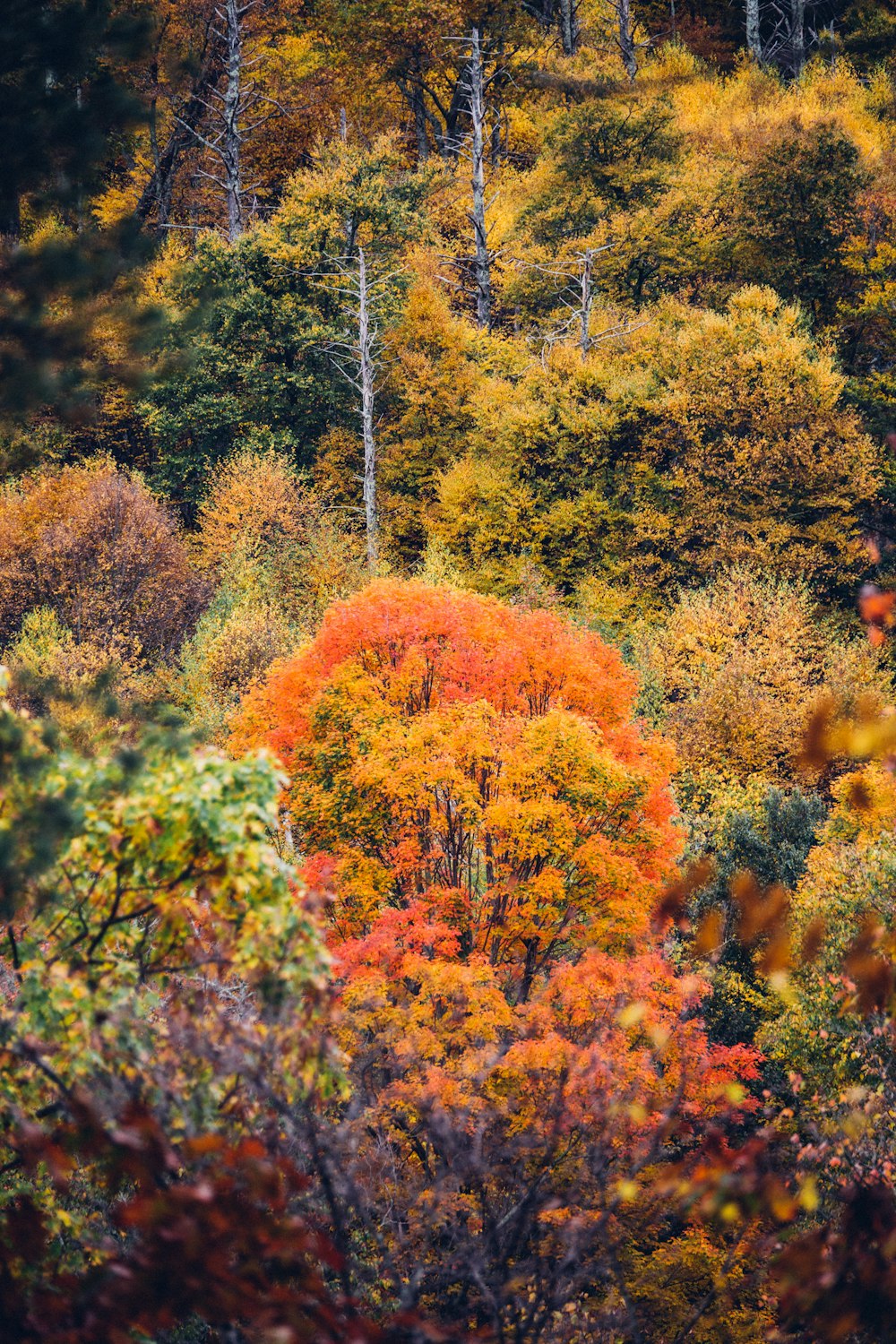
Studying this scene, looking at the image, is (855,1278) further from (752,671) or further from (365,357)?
(365,357)

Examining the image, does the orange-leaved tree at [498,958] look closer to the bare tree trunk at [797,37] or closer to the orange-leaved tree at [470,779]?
the orange-leaved tree at [470,779]

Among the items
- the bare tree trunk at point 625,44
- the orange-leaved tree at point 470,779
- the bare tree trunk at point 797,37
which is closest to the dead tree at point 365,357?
the orange-leaved tree at point 470,779

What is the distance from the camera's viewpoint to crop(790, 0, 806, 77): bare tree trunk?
202 feet

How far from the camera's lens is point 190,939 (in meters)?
8.16

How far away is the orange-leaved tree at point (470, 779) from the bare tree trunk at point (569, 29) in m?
40.6

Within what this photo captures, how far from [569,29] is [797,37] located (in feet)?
57.8

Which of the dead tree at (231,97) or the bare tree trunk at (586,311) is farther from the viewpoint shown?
the dead tree at (231,97)

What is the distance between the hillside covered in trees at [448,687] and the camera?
22.3ft

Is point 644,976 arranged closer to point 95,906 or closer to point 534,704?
point 534,704

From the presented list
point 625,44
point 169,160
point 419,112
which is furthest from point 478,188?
point 419,112

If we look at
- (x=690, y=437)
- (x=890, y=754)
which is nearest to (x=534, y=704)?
(x=890, y=754)

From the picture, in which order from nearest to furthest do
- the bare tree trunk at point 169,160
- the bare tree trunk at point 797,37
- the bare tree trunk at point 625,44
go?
the bare tree trunk at point 625,44, the bare tree trunk at point 169,160, the bare tree trunk at point 797,37

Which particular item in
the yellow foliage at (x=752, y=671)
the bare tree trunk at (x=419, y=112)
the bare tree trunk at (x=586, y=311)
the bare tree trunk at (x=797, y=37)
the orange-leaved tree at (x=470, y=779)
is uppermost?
the bare tree trunk at (x=797, y=37)

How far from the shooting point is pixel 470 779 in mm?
18344
